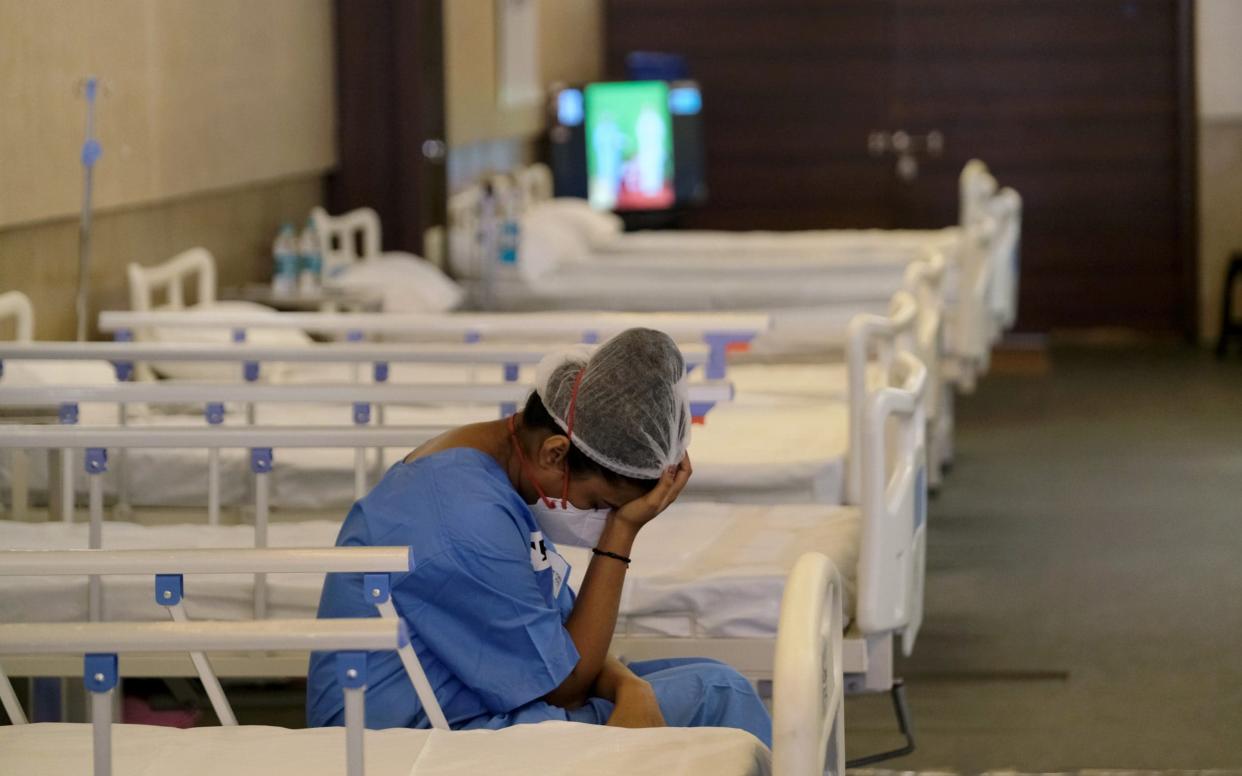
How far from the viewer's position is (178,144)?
186 inches

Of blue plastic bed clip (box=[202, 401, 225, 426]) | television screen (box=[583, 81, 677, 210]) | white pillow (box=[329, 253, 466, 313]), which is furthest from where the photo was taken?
television screen (box=[583, 81, 677, 210])

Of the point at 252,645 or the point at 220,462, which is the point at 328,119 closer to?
the point at 220,462

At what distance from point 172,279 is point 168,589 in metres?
2.83

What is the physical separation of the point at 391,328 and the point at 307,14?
247 centimetres

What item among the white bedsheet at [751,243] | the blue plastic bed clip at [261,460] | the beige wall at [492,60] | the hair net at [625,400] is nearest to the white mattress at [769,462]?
the blue plastic bed clip at [261,460]

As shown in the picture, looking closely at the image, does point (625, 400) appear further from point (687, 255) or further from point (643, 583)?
point (687, 255)

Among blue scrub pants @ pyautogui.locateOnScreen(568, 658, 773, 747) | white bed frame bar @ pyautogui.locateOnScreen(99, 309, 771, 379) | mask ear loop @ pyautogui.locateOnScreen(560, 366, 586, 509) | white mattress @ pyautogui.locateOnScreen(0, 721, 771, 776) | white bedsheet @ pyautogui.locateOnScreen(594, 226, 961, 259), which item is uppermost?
white bedsheet @ pyautogui.locateOnScreen(594, 226, 961, 259)

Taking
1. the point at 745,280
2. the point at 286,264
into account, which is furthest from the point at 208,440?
the point at 745,280

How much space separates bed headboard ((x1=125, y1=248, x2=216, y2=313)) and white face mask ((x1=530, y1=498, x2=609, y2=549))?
241cm

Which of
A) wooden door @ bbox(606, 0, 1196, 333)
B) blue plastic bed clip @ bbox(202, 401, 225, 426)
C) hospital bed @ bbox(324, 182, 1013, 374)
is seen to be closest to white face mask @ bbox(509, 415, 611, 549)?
blue plastic bed clip @ bbox(202, 401, 225, 426)

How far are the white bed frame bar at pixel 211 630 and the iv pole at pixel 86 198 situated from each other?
2051 mm

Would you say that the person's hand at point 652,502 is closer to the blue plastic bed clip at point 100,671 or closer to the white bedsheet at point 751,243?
the blue plastic bed clip at point 100,671

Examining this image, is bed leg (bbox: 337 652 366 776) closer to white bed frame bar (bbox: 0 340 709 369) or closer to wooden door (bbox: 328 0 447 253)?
white bed frame bar (bbox: 0 340 709 369)

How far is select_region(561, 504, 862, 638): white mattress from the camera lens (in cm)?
267
